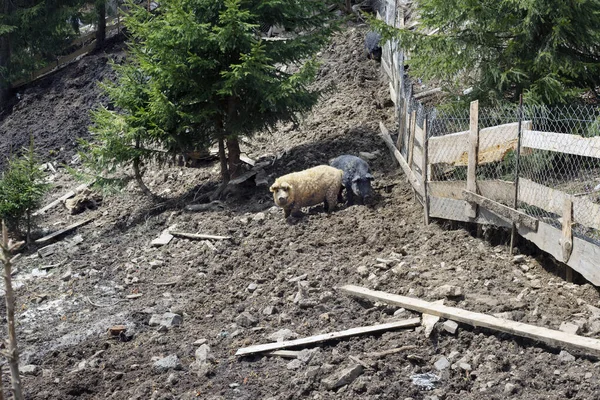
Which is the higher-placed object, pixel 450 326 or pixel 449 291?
pixel 449 291

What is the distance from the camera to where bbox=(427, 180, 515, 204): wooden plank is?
8.68m

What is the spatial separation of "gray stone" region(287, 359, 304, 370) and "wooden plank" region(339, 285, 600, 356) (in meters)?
1.25

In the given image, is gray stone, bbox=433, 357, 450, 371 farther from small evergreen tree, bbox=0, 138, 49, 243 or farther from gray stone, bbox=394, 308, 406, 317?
small evergreen tree, bbox=0, 138, 49, 243

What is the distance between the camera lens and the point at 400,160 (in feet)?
39.6

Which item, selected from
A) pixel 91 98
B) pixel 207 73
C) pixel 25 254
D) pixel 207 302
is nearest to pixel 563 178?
pixel 207 302

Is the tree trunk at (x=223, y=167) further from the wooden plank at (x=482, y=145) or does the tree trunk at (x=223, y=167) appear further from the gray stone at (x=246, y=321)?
the gray stone at (x=246, y=321)

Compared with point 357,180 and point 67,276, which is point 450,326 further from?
point 67,276

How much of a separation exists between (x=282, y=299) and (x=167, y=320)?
1.33 metres

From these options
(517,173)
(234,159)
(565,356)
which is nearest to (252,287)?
(517,173)

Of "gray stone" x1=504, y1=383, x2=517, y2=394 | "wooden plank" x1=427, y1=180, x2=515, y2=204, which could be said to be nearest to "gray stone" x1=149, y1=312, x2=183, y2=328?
"wooden plank" x1=427, y1=180, x2=515, y2=204

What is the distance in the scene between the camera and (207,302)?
30.0 ft

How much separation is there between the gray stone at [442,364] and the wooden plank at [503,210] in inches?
85.2

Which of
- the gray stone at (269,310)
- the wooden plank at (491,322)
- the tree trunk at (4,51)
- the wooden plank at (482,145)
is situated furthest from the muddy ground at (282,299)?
the tree trunk at (4,51)

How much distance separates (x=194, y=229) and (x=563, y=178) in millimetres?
5609
